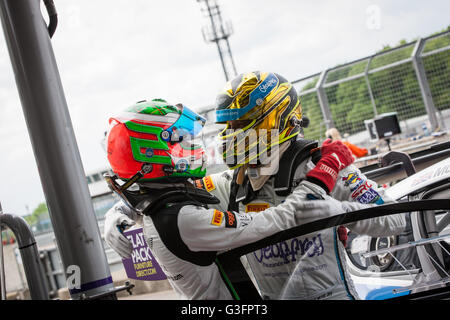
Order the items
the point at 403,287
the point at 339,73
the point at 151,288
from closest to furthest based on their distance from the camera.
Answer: the point at 403,287 → the point at 151,288 → the point at 339,73

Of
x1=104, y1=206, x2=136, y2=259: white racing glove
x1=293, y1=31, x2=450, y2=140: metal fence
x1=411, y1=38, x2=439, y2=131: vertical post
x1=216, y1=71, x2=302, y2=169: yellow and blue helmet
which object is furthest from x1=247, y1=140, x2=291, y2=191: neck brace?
x1=411, y1=38, x2=439, y2=131: vertical post

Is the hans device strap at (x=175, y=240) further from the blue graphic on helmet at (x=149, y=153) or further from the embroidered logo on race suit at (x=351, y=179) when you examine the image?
the embroidered logo on race suit at (x=351, y=179)

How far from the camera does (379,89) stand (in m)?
7.67

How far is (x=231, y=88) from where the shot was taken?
83.6 inches

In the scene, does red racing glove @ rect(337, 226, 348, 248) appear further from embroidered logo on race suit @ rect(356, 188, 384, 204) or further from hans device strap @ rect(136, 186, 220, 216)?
hans device strap @ rect(136, 186, 220, 216)

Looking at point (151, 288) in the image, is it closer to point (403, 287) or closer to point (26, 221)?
point (26, 221)

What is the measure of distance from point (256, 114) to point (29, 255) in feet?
3.81

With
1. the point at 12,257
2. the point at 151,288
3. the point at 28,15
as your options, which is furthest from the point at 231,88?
the point at 12,257

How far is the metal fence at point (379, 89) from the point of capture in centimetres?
718

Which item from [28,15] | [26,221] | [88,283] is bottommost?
[88,283]

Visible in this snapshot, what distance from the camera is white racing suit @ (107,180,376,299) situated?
1691 millimetres

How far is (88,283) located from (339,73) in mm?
6363

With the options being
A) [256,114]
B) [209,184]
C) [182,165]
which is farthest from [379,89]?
[182,165]

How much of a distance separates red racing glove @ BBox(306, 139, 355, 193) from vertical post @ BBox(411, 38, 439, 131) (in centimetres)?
584
